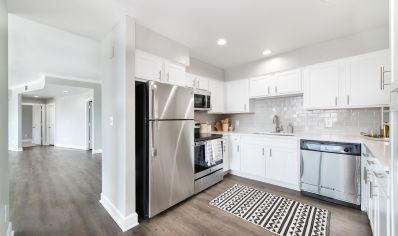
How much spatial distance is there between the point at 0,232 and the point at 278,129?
396cm

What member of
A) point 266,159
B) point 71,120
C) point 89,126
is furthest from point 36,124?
point 266,159

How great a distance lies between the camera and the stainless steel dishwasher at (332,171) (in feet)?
7.61

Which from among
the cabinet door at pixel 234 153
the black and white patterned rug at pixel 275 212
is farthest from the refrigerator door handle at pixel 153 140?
the cabinet door at pixel 234 153

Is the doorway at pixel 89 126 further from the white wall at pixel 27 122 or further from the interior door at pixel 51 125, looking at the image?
the white wall at pixel 27 122

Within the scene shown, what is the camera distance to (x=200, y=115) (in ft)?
13.2

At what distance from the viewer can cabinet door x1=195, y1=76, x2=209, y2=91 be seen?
3.62m

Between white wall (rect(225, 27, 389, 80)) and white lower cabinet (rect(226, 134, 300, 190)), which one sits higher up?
white wall (rect(225, 27, 389, 80))

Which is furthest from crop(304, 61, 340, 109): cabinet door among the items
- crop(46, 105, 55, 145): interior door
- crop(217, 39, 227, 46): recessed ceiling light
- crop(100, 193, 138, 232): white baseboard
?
crop(46, 105, 55, 145): interior door

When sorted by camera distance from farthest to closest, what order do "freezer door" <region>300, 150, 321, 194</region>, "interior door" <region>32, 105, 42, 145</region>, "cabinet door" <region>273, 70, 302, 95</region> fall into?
"interior door" <region>32, 105, 42, 145</region> < "cabinet door" <region>273, 70, 302, 95</region> < "freezer door" <region>300, 150, 321, 194</region>

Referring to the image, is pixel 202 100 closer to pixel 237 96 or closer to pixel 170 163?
pixel 237 96

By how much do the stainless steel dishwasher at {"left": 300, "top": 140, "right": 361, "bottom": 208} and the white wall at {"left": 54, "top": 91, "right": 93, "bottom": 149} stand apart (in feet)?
24.7

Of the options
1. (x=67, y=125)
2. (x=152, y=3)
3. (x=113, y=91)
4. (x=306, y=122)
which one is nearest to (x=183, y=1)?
(x=152, y=3)

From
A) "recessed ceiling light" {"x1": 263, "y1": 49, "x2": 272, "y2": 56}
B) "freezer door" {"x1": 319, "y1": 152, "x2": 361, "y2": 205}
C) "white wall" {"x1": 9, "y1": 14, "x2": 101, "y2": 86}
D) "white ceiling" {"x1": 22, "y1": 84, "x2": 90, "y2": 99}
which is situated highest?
"recessed ceiling light" {"x1": 263, "y1": 49, "x2": 272, "y2": 56}

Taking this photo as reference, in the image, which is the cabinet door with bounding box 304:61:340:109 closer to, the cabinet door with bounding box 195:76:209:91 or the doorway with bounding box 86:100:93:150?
the cabinet door with bounding box 195:76:209:91
